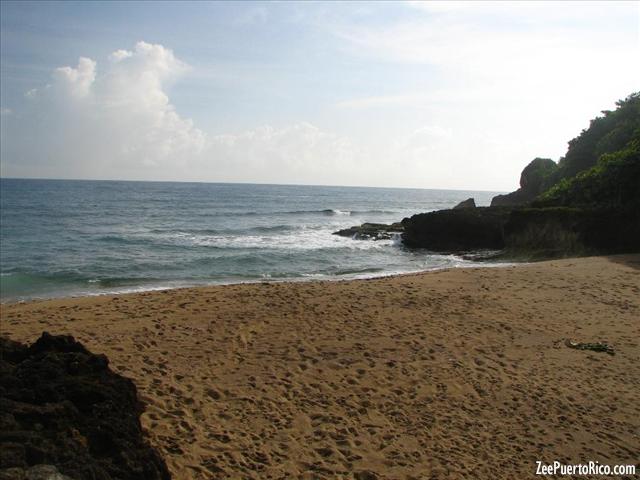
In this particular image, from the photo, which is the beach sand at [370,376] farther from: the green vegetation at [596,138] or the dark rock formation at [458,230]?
the green vegetation at [596,138]

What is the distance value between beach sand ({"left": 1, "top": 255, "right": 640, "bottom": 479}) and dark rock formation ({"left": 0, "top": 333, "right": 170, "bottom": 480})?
0.95 metres

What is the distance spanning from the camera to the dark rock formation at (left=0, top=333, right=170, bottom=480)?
10.4 feet

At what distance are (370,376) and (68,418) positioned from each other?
14.5 feet

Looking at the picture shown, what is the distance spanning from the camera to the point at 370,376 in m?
7.14

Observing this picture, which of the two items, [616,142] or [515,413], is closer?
[515,413]

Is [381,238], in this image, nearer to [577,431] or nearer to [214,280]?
[214,280]

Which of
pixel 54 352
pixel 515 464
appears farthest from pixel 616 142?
pixel 54 352

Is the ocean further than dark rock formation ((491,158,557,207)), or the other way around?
dark rock formation ((491,158,557,207))

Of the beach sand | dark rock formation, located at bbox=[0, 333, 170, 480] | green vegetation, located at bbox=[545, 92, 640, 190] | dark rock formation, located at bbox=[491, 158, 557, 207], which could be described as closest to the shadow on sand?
the beach sand

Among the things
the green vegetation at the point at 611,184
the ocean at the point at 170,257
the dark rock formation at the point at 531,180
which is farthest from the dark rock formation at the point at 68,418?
the dark rock formation at the point at 531,180

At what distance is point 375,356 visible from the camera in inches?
312

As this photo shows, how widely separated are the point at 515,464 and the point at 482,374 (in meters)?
2.28

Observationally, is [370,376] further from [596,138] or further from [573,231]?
[596,138]

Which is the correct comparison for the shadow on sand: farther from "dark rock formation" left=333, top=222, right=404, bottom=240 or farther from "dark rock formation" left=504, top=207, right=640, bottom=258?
"dark rock formation" left=333, top=222, right=404, bottom=240
